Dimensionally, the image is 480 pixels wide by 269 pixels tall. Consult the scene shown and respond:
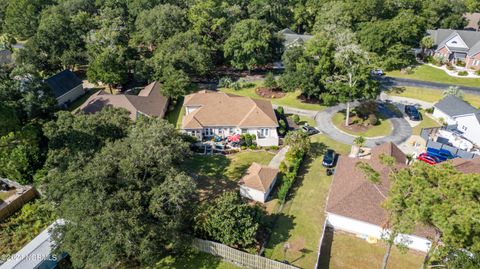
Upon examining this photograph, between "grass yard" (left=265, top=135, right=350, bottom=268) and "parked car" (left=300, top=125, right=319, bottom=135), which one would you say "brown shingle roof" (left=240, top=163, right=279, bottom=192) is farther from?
"parked car" (left=300, top=125, right=319, bottom=135)

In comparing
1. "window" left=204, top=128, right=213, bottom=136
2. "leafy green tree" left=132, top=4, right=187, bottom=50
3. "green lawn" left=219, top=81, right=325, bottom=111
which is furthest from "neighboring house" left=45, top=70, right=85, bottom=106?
"window" left=204, top=128, right=213, bottom=136

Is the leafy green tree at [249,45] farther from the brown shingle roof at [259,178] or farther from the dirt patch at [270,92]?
the brown shingle roof at [259,178]

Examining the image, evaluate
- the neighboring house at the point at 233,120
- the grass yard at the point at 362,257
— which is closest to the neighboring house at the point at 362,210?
the grass yard at the point at 362,257

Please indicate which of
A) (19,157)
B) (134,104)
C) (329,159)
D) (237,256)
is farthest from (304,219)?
(134,104)

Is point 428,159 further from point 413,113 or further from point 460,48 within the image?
point 460,48

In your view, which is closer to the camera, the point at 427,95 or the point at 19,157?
the point at 19,157
